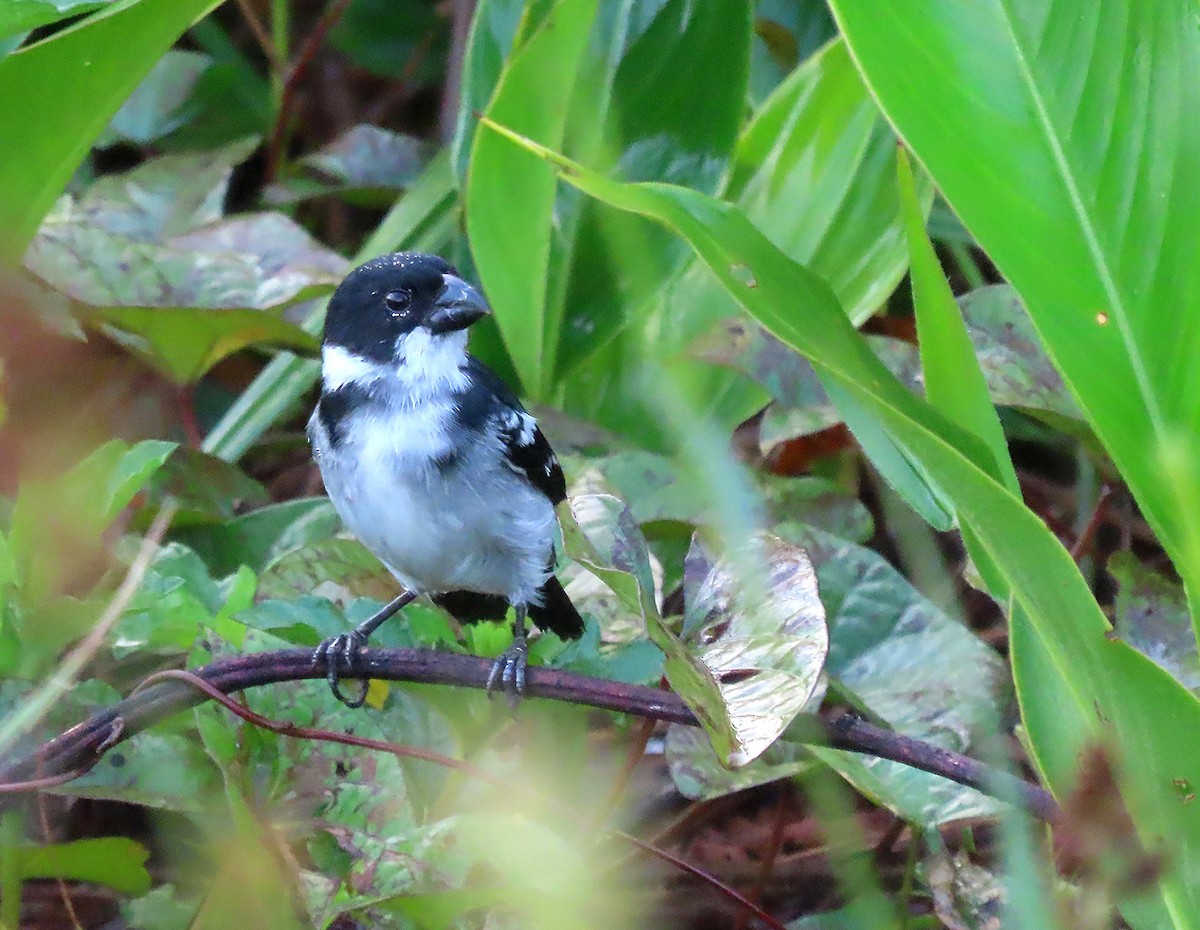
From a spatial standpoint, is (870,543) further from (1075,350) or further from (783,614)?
(783,614)

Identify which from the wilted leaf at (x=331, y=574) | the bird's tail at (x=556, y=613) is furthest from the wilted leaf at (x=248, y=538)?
the bird's tail at (x=556, y=613)

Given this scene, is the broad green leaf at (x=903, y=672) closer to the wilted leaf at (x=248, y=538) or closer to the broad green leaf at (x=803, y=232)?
the broad green leaf at (x=803, y=232)

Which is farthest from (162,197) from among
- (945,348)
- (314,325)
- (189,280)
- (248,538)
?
(945,348)

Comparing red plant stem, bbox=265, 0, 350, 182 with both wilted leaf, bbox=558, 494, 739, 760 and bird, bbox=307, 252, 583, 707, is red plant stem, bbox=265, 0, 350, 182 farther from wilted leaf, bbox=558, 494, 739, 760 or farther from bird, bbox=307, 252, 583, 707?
wilted leaf, bbox=558, 494, 739, 760

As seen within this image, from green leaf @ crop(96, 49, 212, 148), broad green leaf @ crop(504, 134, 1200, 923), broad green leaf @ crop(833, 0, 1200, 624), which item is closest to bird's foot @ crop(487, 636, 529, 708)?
broad green leaf @ crop(504, 134, 1200, 923)

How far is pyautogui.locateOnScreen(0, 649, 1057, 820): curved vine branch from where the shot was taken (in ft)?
4.82

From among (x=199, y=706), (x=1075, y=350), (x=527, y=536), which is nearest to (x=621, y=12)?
(x=527, y=536)

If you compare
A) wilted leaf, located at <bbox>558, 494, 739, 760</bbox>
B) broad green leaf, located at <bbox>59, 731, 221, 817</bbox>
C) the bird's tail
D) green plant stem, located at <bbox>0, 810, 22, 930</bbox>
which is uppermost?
wilted leaf, located at <bbox>558, 494, 739, 760</bbox>

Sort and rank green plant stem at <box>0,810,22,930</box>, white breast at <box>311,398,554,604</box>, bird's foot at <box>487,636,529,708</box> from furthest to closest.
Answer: white breast at <box>311,398,554,604</box> < green plant stem at <box>0,810,22,930</box> < bird's foot at <box>487,636,529,708</box>

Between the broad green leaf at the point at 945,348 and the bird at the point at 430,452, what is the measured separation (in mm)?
813

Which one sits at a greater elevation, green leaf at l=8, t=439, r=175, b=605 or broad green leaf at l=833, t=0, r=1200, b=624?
broad green leaf at l=833, t=0, r=1200, b=624

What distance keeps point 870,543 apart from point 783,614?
5.91ft

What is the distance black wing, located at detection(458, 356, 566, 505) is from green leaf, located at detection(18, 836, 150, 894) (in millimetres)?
946

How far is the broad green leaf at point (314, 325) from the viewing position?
3.41 m
